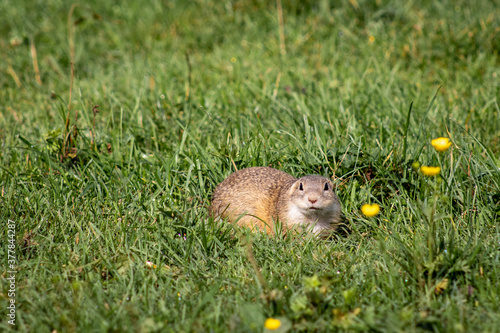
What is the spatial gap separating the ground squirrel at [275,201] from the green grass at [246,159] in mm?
192

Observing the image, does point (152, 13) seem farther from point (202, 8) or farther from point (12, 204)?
point (12, 204)

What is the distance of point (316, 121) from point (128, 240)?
2.09 m

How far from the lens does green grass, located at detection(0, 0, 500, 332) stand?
8.41 ft

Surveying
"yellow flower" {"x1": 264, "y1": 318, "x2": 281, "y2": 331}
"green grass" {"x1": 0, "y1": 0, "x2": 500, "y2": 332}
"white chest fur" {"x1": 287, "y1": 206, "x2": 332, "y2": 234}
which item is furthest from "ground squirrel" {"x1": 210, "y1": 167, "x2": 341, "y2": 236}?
"yellow flower" {"x1": 264, "y1": 318, "x2": 281, "y2": 331}

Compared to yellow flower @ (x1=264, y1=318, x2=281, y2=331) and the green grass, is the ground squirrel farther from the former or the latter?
yellow flower @ (x1=264, y1=318, x2=281, y2=331)

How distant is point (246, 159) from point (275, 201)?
551 millimetres

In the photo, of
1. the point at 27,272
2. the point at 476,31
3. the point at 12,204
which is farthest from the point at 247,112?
the point at 476,31

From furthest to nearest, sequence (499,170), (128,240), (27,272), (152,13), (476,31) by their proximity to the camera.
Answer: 1. (152,13)
2. (476,31)
3. (499,170)
4. (128,240)
5. (27,272)

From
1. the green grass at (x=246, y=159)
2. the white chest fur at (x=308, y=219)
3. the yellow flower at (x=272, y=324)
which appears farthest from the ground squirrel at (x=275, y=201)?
the yellow flower at (x=272, y=324)

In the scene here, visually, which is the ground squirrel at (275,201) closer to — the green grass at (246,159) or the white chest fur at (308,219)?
the white chest fur at (308,219)

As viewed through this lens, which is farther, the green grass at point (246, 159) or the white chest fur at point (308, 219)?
the white chest fur at point (308, 219)

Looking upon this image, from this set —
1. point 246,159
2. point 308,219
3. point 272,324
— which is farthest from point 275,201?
point 272,324

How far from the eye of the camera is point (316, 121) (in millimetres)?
4465

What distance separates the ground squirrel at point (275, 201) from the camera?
344 cm
